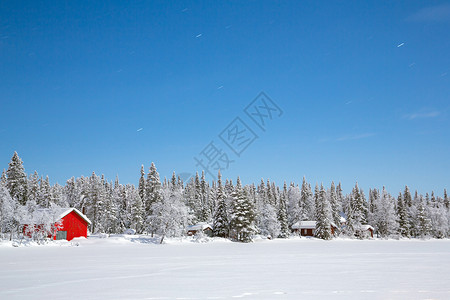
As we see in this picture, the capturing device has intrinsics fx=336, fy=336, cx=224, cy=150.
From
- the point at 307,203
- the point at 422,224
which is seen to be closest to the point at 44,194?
the point at 307,203

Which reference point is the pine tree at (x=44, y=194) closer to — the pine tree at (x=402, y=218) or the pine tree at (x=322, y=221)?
the pine tree at (x=322, y=221)

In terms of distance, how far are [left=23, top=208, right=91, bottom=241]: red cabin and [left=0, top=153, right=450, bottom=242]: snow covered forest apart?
1.70 metres

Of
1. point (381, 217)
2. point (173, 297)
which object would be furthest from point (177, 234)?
point (381, 217)

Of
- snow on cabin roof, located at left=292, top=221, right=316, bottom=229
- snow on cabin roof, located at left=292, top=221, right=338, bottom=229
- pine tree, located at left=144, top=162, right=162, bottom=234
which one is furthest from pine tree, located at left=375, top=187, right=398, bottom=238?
pine tree, located at left=144, top=162, right=162, bottom=234

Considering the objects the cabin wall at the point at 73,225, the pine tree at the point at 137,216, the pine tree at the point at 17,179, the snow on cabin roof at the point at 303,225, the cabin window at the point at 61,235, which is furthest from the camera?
the snow on cabin roof at the point at 303,225

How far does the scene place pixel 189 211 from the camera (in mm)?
67062

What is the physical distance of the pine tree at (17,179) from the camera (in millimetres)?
70250

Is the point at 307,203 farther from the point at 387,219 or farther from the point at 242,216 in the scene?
the point at 242,216

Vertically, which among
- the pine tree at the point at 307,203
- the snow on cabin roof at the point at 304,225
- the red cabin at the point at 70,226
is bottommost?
the snow on cabin roof at the point at 304,225

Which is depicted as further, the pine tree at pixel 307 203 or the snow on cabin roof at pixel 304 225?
the pine tree at pixel 307 203

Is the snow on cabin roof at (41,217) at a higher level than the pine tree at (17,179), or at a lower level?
lower

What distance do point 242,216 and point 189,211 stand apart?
12778 mm

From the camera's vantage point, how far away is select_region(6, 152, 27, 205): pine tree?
230 ft

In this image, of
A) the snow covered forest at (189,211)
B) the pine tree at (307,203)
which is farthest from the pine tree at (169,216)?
the pine tree at (307,203)
